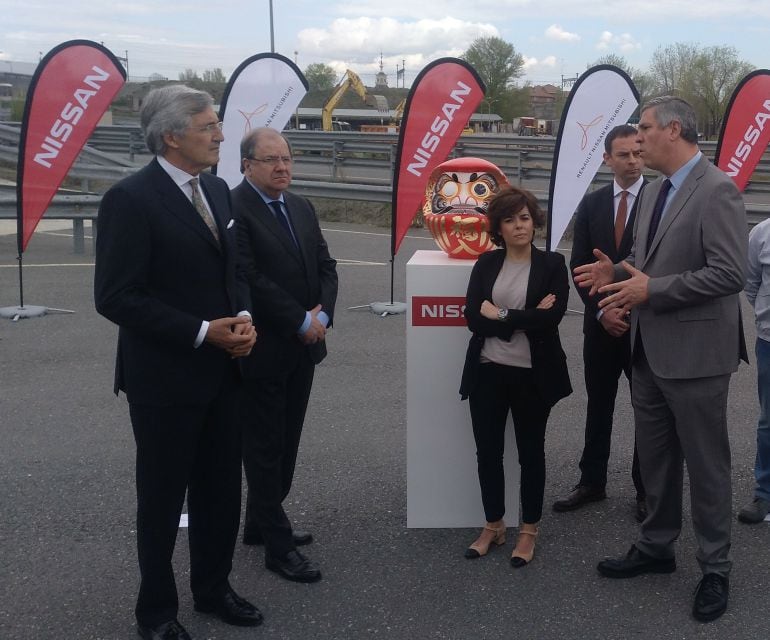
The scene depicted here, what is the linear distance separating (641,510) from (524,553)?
782 millimetres

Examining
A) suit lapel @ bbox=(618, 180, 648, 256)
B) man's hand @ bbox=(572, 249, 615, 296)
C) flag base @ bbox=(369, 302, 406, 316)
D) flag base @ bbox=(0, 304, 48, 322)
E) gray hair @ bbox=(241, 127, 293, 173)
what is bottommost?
flag base @ bbox=(0, 304, 48, 322)

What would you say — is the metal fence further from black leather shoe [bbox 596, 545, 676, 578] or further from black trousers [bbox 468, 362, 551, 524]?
black leather shoe [bbox 596, 545, 676, 578]

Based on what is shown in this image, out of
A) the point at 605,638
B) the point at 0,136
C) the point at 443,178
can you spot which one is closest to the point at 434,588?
the point at 605,638

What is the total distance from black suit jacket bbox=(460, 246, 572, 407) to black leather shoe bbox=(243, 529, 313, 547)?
3.25ft

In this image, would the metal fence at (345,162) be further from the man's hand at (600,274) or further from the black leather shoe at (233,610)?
the black leather shoe at (233,610)

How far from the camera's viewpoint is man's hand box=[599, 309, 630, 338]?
3834 mm

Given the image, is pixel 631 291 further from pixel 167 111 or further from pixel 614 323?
pixel 167 111

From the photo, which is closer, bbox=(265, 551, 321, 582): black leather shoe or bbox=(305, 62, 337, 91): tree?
bbox=(265, 551, 321, 582): black leather shoe

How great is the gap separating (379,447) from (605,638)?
2173mm

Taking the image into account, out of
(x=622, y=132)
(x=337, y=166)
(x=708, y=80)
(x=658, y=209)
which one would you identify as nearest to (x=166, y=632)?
(x=658, y=209)

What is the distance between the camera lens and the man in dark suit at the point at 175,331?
9.47 feet

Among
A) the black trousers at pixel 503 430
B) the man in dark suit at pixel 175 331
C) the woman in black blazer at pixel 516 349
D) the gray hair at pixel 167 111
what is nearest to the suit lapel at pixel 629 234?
the woman in black blazer at pixel 516 349

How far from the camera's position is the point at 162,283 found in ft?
9.80

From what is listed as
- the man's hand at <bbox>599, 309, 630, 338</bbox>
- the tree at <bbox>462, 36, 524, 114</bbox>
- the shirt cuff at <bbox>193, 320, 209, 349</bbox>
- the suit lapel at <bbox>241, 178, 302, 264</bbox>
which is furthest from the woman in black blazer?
the tree at <bbox>462, 36, 524, 114</bbox>
